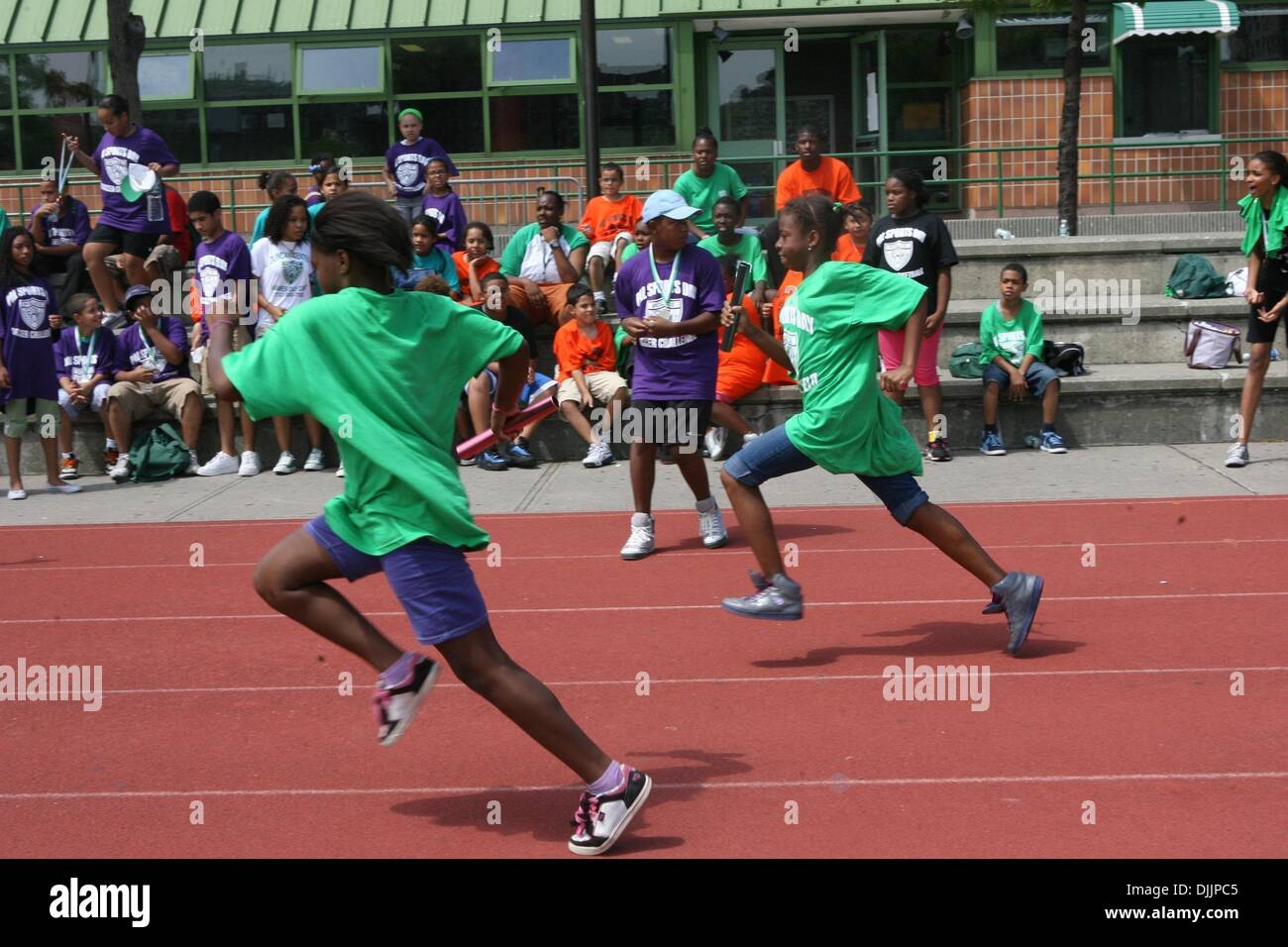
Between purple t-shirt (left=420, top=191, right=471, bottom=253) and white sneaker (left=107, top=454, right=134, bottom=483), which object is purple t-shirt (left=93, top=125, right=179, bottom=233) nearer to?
purple t-shirt (left=420, top=191, right=471, bottom=253)

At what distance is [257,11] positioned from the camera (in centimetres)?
2222

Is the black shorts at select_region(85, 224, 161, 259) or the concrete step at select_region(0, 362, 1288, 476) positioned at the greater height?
the black shorts at select_region(85, 224, 161, 259)

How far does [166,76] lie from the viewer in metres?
22.4

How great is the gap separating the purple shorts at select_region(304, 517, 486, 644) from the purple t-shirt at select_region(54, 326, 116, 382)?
919cm

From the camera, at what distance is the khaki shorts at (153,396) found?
42.3ft

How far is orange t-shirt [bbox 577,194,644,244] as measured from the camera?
47.7 ft

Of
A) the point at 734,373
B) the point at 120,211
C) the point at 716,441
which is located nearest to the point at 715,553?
the point at 716,441

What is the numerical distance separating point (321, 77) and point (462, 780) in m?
18.4

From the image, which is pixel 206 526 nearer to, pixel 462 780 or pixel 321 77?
pixel 462 780

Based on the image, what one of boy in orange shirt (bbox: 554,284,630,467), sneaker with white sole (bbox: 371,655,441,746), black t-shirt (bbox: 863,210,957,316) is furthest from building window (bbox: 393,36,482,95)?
sneaker with white sole (bbox: 371,655,441,746)

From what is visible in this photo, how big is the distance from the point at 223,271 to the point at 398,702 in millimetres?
8933

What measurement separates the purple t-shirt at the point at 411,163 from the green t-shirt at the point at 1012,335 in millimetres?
5285

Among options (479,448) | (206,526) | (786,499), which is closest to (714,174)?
(786,499)

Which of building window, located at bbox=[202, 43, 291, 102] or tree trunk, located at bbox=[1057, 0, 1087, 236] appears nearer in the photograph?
tree trunk, located at bbox=[1057, 0, 1087, 236]
